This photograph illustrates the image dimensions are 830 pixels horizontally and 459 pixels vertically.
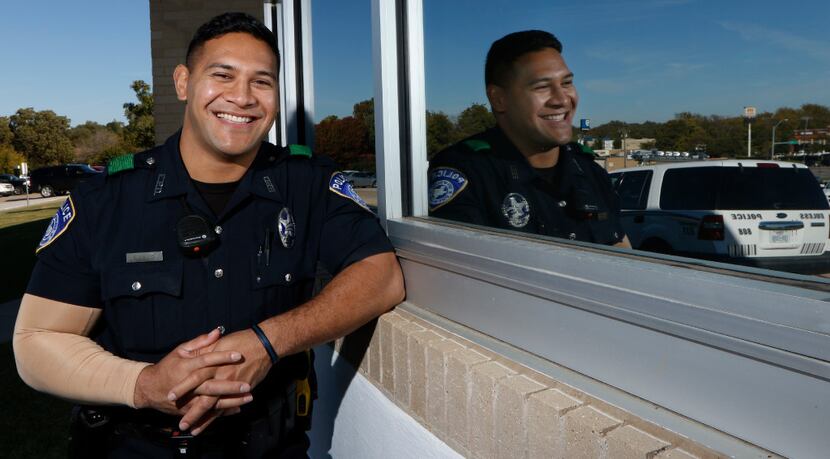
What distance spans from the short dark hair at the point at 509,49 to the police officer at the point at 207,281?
2.01 feet

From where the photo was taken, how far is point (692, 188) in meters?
2.07

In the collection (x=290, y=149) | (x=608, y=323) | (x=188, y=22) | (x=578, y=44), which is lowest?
(x=608, y=323)

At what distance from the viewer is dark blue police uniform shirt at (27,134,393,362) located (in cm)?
183

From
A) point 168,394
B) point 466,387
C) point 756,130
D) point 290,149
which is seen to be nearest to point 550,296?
point 466,387

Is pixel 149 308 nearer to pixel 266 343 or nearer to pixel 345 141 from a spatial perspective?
pixel 266 343

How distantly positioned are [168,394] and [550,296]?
0.95 metres

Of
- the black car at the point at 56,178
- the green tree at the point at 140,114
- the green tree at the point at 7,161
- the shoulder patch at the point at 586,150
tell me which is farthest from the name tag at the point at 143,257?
the green tree at the point at 7,161

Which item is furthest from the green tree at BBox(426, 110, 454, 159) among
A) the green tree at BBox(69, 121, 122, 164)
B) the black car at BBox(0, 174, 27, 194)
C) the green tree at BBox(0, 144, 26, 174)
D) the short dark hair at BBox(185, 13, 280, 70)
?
the green tree at BBox(69, 121, 122, 164)

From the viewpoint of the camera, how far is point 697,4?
1.09 m

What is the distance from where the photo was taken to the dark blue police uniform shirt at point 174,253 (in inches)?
72.0

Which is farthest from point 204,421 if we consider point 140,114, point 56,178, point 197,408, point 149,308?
point 56,178

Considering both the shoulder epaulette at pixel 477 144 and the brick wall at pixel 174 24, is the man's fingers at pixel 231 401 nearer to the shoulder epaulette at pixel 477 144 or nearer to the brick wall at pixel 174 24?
the shoulder epaulette at pixel 477 144

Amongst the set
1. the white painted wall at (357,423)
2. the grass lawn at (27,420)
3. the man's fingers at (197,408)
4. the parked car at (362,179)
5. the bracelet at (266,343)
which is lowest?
the grass lawn at (27,420)

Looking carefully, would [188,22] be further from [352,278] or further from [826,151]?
[826,151]
